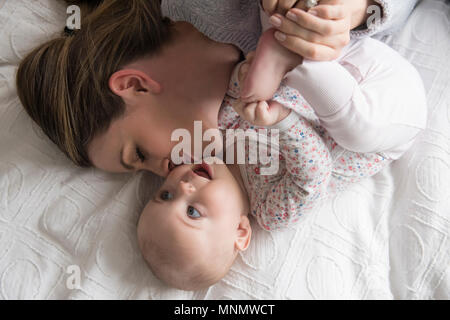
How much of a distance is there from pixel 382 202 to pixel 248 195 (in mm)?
343

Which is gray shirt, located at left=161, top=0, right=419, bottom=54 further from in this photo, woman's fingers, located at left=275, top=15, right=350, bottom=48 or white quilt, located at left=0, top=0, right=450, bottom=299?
white quilt, located at left=0, top=0, right=450, bottom=299

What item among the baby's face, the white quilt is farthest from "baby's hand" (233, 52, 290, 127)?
the white quilt

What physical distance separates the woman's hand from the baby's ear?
0.44 m

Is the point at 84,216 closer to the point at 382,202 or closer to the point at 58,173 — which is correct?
the point at 58,173

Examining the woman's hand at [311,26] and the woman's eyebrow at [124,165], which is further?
the woman's eyebrow at [124,165]

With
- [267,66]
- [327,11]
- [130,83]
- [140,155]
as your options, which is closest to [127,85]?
[130,83]

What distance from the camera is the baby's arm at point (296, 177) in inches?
35.3

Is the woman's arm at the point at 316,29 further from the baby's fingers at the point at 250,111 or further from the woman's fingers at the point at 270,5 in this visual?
the baby's fingers at the point at 250,111

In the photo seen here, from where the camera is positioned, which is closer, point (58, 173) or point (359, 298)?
point (359, 298)

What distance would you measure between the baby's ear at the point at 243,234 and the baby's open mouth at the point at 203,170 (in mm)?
135

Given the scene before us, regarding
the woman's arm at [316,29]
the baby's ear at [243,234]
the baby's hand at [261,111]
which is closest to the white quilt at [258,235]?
the baby's ear at [243,234]

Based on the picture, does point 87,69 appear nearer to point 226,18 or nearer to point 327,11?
point 226,18

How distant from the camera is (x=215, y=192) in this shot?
945mm
